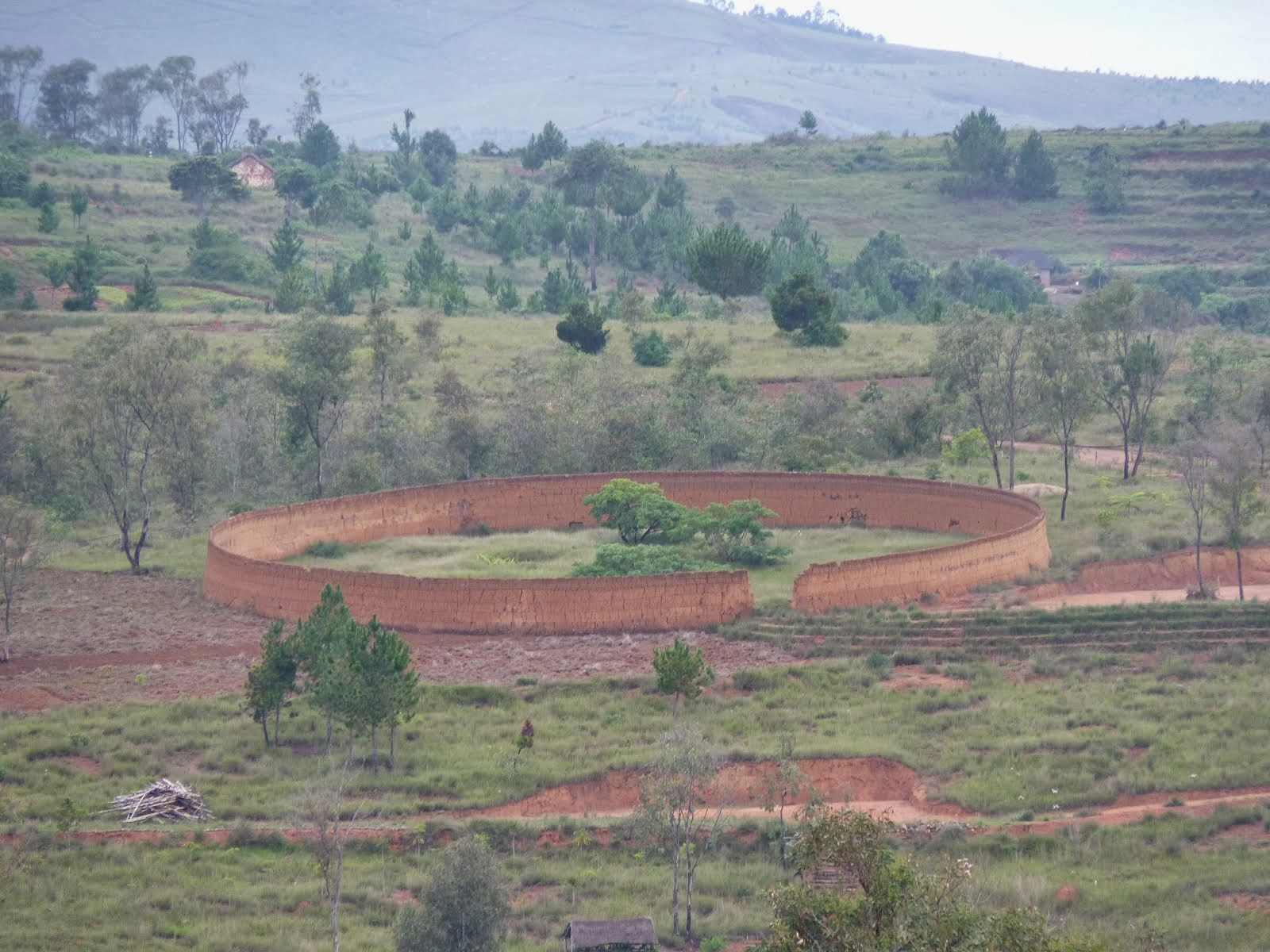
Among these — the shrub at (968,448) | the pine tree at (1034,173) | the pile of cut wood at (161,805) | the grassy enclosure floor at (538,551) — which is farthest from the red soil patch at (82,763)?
the pine tree at (1034,173)

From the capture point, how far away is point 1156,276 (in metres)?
88.1

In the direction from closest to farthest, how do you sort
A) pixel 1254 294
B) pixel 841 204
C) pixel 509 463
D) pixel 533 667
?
pixel 533 667
pixel 509 463
pixel 1254 294
pixel 841 204

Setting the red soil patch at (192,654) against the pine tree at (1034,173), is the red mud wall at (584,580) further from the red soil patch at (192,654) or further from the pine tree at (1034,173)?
the pine tree at (1034,173)

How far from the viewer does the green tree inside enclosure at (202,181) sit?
298 feet

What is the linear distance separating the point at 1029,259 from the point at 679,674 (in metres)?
77.5

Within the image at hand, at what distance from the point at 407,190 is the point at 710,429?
63402 mm

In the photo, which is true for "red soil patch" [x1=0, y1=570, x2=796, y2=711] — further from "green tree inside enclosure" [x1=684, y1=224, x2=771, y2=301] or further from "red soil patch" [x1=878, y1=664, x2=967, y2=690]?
"green tree inside enclosure" [x1=684, y1=224, x2=771, y2=301]

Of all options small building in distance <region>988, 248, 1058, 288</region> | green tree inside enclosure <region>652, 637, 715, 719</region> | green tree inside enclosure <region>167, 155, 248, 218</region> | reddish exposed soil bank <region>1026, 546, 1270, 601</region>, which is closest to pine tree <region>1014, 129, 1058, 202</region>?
small building in distance <region>988, 248, 1058, 288</region>

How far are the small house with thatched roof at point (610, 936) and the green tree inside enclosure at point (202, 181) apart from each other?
2977 inches

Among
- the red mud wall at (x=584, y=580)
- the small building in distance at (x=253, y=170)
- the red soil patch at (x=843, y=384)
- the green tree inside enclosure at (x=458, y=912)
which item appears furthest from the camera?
the small building in distance at (x=253, y=170)

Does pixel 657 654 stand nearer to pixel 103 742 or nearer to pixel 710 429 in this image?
pixel 103 742

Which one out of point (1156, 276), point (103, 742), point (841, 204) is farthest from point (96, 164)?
point (103, 742)

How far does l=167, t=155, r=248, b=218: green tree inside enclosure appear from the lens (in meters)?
90.9

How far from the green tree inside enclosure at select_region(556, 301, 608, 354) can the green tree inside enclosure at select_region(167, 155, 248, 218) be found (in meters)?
35.3
